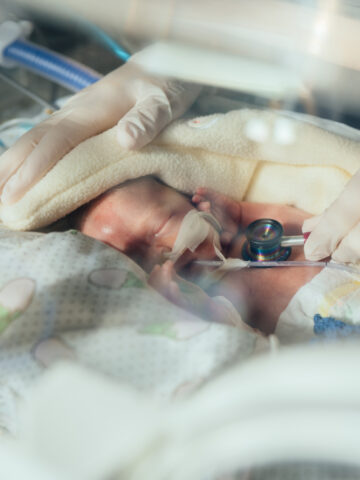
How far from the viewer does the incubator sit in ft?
1.20

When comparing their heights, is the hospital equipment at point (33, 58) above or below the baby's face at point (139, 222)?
above

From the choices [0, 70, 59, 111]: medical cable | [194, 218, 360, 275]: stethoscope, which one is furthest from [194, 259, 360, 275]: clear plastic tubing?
[0, 70, 59, 111]: medical cable

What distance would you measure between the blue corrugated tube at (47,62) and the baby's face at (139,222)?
22.8 inches

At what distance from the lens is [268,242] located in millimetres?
869

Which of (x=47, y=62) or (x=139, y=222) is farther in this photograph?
(x=47, y=62)

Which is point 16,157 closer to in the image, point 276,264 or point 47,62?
point 276,264

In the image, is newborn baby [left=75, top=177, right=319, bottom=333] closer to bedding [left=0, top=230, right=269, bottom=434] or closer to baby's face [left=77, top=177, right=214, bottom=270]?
baby's face [left=77, top=177, right=214, bottom=270]

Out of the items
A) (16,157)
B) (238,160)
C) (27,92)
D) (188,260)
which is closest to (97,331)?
(188,260)

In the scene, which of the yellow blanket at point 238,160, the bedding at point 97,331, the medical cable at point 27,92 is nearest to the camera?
the bedding at point 97,331

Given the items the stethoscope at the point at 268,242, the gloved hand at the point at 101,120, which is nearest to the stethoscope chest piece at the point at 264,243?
the stethoscope at the point at 268,242

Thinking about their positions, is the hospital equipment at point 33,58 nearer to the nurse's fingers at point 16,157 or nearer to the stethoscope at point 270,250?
the nurse's fingers at point 16,157

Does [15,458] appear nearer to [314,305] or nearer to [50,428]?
[50,428]

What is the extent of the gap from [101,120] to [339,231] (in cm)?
49

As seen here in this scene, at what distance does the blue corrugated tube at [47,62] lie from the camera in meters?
1.38
